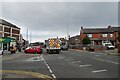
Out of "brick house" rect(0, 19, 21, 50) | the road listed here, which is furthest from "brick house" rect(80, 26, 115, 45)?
the road

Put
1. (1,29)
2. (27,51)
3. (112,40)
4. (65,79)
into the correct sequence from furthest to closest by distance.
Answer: (112,40) → (1,29) → (27,51) → (65,79)

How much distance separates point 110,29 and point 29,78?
105m

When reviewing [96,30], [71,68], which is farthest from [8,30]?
[71,68]

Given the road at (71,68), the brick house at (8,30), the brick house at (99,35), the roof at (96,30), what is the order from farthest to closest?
the roof at (96,30)
the brick house at (99,35)
the brick house at (8,30)
the road at (71,68)

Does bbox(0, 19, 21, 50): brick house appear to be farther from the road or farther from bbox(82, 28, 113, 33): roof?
the road

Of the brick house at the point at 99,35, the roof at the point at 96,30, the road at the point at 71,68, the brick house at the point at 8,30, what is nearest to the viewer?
the road at the point at 71,68

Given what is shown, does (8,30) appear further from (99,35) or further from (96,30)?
(99,35)

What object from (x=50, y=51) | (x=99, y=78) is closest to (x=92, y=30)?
(x=50, y=51)

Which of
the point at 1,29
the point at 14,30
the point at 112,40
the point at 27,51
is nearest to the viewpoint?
the point at 27,51

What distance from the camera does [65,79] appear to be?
12.3m

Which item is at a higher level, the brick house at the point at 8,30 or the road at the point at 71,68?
the brick house at the point at 8,30

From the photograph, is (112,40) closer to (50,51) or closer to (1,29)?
(1,29)

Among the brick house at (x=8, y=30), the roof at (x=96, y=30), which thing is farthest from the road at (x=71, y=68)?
the roof at (x=96, y=30)

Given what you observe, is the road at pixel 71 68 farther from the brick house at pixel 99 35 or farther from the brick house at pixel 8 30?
the brick house at pixel 99 35
